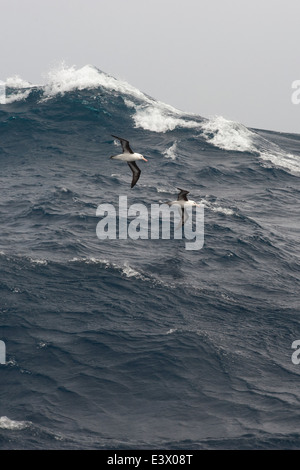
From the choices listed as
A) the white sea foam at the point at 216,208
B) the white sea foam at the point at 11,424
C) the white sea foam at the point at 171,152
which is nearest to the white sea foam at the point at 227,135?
the white sea foam at the point at 171,152

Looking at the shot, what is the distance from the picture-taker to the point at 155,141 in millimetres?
68562

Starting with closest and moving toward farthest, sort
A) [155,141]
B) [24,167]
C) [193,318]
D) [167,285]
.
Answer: [193,318] < [167,285] < [24,167] < [155,141]

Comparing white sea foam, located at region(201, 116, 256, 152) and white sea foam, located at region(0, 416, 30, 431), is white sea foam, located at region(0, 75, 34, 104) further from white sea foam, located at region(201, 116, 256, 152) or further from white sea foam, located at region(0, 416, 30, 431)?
white sea foam, located at region(0, 416, 30, 431)

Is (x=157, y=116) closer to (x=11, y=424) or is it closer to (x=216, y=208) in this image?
(x=216, y=208)

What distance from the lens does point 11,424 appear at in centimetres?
2495

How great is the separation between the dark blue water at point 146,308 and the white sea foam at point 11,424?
0.07 m

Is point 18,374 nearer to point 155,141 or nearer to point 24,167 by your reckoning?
point 24,167

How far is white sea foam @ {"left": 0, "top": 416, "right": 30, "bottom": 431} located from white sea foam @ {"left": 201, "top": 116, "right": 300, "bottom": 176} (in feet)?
153

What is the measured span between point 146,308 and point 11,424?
11445 mm

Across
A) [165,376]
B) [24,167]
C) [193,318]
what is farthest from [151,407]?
[24,167]

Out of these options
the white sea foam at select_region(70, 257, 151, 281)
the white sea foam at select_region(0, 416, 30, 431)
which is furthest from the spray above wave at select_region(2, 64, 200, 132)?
the white sea foam at select_region(0, 416, 30, 431)

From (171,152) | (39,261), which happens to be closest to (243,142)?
(171,152)

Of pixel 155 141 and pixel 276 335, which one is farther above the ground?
pixel 155 141
